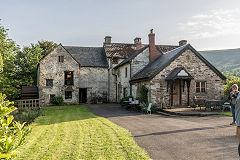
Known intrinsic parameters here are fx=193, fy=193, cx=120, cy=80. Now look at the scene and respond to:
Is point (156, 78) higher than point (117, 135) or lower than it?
higher

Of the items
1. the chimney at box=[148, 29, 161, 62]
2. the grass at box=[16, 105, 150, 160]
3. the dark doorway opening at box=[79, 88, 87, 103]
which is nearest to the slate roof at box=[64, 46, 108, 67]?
the dark doorway opening at box=[79, 88, 87, 103]

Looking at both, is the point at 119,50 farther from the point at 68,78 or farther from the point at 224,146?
the point at 224,146

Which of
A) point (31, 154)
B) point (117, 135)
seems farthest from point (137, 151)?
point (31, 154)

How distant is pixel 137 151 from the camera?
5547 mm

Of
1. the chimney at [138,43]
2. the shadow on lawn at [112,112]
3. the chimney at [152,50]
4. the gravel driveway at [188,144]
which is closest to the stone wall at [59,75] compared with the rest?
the shadow on lawn at [112,112]

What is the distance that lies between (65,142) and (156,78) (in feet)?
37.8

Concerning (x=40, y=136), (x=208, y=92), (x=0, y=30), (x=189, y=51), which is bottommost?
(x=40, y=136)

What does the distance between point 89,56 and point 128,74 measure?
31.6 feet

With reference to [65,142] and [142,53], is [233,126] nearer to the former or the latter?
[65,142]

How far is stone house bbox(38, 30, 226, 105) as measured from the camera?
671 inches

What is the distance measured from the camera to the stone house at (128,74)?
17.0m

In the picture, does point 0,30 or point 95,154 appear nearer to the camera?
point 95,154

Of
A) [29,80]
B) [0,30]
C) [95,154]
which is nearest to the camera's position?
[95,154]

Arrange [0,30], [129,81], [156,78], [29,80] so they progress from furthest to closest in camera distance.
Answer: [29,80] → [129,81] → [0,30] → [156,78]
